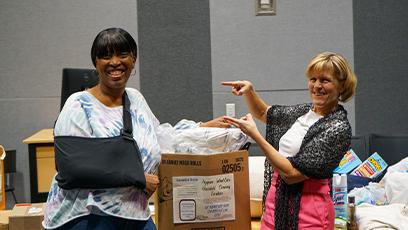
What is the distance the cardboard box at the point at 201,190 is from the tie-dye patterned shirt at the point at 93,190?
0.33 metres

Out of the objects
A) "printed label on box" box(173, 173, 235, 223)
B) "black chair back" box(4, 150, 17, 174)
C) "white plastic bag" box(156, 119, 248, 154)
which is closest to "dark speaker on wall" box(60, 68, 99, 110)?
"black chair back" box(4, 150, 17, 174)

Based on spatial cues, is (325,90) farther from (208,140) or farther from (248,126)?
(208,140)

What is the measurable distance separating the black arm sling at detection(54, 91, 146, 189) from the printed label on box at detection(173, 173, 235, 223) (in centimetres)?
41

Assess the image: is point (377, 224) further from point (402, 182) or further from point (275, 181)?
point (275, 181)

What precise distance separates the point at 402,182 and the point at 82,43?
2734 millimetres

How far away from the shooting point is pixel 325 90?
1867mm

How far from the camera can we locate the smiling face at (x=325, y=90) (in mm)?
1858

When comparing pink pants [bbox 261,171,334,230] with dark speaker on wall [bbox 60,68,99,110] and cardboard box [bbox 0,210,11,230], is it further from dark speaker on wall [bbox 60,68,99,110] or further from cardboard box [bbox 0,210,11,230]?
dark speaker on wall [bbox 60,68,99,110]

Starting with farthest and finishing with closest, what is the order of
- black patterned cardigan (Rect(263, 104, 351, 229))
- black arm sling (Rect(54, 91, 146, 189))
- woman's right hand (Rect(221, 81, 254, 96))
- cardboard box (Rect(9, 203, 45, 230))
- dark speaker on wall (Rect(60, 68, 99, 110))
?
dark speaker on wall (Rect(60, 68, 99, 110)) < cardboard box (Rect(9, 203, 45, 230)) < woman's right hand (Rect(221, 81, 254, 96)) < black patterned cardigan (Rect(263, 104, 351, 229)) < black arm sling (Rect(54, 91, 146, 189))

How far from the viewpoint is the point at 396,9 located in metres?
4.23

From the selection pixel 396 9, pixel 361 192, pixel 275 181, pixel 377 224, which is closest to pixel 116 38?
pixel 275 181

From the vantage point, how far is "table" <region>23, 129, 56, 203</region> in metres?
3.59

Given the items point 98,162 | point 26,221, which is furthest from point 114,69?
point 26,221

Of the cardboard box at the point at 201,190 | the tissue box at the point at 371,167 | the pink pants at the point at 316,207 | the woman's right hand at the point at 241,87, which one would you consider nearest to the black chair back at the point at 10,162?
the cardboard box at the point at 201,190
